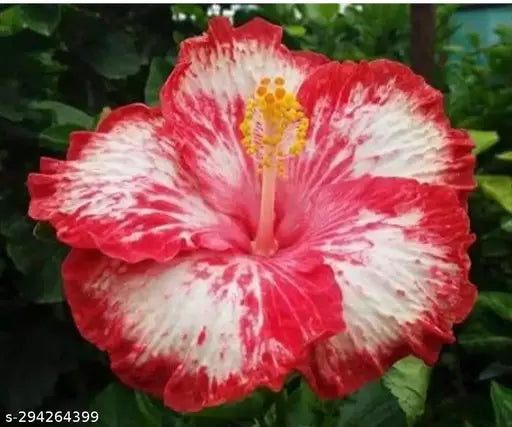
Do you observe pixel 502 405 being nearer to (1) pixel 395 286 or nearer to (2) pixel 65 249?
(1) pixel 395 286

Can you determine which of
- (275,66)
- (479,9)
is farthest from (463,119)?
(479,9)

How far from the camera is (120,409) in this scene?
0.84 m

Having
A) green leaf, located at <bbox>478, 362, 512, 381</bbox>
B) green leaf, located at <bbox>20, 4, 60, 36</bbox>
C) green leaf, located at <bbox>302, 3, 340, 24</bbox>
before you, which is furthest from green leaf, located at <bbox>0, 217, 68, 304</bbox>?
green leaf, located at <bbox>302, 3, 340, 24</bbox>

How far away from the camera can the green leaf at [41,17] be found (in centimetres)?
113

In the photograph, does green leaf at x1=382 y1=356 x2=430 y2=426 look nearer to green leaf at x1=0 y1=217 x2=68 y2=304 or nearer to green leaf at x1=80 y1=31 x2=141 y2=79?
green leaf at x1=0 y1=217 x2=68 y2=304

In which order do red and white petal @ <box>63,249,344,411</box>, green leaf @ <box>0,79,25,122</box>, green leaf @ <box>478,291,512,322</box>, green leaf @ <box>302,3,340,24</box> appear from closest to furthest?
red and white petal @ <box>63,249,344,411</box>, green leaf @ <box>478,291,512,322</box>, green leaf @ <box>0,79,25,122</box>, green leaf @ <box>302,3,340,24</box>

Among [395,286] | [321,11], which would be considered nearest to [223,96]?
[395,286]

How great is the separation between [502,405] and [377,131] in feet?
0.85

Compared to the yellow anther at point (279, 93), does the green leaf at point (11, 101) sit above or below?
below

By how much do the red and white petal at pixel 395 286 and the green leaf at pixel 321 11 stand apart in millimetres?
980

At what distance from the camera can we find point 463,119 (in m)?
1.16

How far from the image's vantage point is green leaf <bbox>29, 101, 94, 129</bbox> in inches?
40.2

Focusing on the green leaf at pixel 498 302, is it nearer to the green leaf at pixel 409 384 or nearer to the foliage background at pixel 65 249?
the foliage background at pixel 65 249

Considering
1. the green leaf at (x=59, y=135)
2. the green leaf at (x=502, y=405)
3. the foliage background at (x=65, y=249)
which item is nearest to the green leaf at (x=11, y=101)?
the foliage background at (x=65, y=249)
